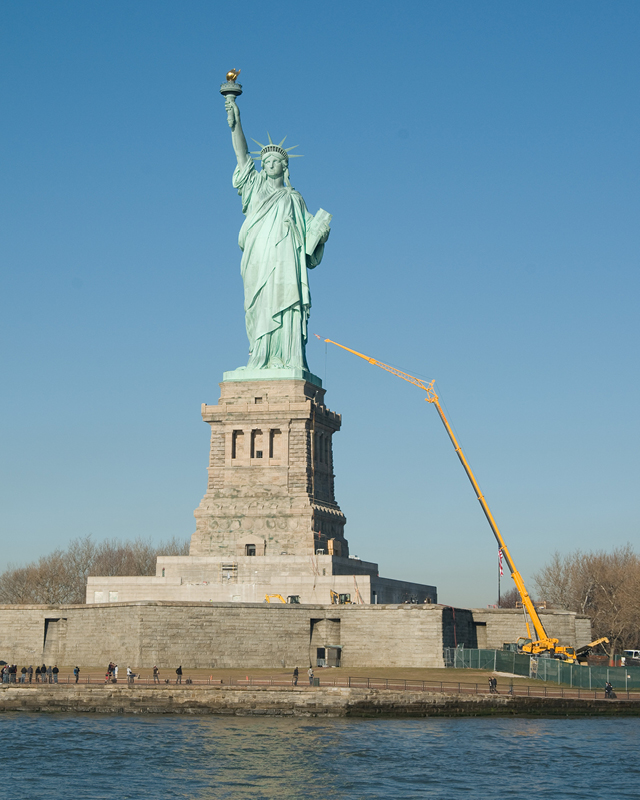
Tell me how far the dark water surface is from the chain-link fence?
4.95 metres

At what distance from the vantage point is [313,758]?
40.9m

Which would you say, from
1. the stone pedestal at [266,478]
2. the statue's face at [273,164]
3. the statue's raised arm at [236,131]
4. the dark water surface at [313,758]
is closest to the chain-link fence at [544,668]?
the dark water surface at [313,758]

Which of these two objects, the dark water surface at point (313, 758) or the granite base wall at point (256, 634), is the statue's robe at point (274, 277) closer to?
the granite base wall at point (256, 634)

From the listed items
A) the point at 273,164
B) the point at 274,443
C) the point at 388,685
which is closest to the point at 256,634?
the point at 388,685

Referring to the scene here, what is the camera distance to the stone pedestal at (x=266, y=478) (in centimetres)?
6588

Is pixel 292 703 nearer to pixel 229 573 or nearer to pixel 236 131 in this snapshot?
pixel 229 573

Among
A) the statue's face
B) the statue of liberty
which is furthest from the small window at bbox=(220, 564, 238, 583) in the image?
the statue's face

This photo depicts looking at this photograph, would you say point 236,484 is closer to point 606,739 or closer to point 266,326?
point 266,326

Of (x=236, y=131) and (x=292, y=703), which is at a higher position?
(x=236, y=131)

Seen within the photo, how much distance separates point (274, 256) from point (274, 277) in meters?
1.23

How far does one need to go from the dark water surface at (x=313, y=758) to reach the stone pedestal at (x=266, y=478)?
1719 cm

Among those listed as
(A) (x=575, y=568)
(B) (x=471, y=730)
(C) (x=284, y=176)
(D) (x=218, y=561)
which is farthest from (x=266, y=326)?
(A) (x=575, y=568)

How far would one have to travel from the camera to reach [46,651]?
6269 cm

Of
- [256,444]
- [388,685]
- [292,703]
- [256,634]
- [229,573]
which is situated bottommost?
[292,703]
